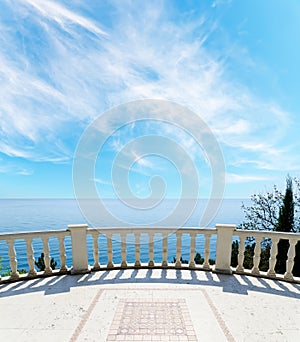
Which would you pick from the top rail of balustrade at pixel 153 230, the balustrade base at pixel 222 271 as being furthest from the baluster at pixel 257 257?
the top rail of balustrade at pixel 153 230

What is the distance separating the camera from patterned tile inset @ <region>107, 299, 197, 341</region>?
6.80ft

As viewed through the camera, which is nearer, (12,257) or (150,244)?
(12,257)

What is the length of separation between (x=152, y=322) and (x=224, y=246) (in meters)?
1.93

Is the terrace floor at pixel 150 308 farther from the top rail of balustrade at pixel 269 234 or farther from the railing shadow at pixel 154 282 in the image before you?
the top rail of balustrade at pixel 269 234

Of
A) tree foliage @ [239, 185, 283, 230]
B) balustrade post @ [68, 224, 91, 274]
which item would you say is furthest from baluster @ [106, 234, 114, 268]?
tree foliage @ [239, 185, 283, 230]

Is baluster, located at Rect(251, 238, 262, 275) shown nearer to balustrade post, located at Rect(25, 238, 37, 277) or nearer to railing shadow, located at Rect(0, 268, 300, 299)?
railing shadow, located at Rect(0, 268, 300, 299)

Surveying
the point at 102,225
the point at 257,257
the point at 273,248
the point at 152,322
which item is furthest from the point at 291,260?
the point at 102,225

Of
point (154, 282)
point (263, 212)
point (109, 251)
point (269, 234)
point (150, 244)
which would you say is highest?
point (269, 234)

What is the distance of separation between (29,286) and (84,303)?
1.21 m

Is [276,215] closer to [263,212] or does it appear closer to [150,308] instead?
[263,212]

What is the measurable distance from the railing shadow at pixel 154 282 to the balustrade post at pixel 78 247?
0.14m

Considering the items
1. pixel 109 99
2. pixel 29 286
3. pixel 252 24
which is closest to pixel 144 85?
pixel 109 99

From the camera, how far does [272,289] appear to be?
3.12m

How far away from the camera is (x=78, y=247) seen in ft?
11.8
